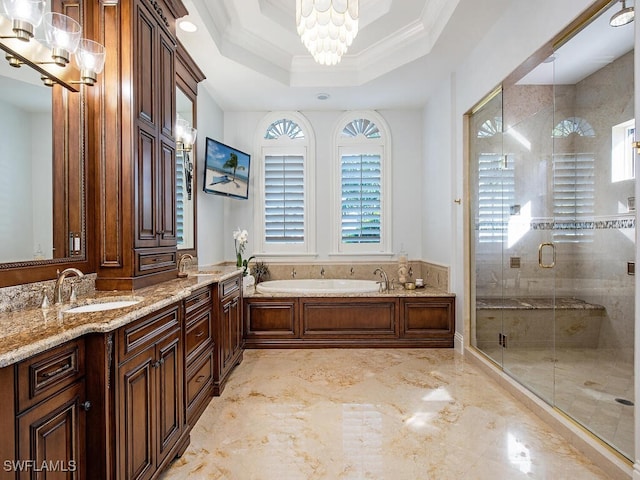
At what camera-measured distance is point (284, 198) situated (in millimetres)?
5113

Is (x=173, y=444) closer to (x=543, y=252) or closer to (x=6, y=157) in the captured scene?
(x=6, y=157)

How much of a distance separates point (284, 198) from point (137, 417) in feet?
12.4

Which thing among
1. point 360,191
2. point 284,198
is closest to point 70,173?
point 284,198

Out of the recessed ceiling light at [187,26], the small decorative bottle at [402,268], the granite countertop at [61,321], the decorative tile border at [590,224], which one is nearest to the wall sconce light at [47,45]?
the granite countertop at [61,321]

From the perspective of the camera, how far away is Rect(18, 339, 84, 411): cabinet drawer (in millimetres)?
1086

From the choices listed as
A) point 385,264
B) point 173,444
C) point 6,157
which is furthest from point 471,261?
point 6,157

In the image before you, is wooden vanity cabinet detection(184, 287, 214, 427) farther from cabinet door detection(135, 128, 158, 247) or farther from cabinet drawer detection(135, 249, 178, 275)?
cabinet door detection(135, 128, 158, 247)

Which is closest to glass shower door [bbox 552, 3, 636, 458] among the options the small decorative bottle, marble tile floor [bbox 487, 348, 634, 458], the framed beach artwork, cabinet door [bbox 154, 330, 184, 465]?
marble tile floor [bbox 487, 348, 634, 458]

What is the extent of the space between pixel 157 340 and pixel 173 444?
63 centimetres

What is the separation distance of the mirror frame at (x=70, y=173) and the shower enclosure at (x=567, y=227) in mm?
2958

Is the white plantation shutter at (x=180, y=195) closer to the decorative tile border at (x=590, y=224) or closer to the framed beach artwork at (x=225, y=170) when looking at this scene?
the framed beach artwork at (x=225, y=170)

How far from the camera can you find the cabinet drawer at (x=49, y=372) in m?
1.09

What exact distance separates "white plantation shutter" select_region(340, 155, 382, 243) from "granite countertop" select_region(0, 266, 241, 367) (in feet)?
10.8

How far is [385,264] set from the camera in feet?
16.6
